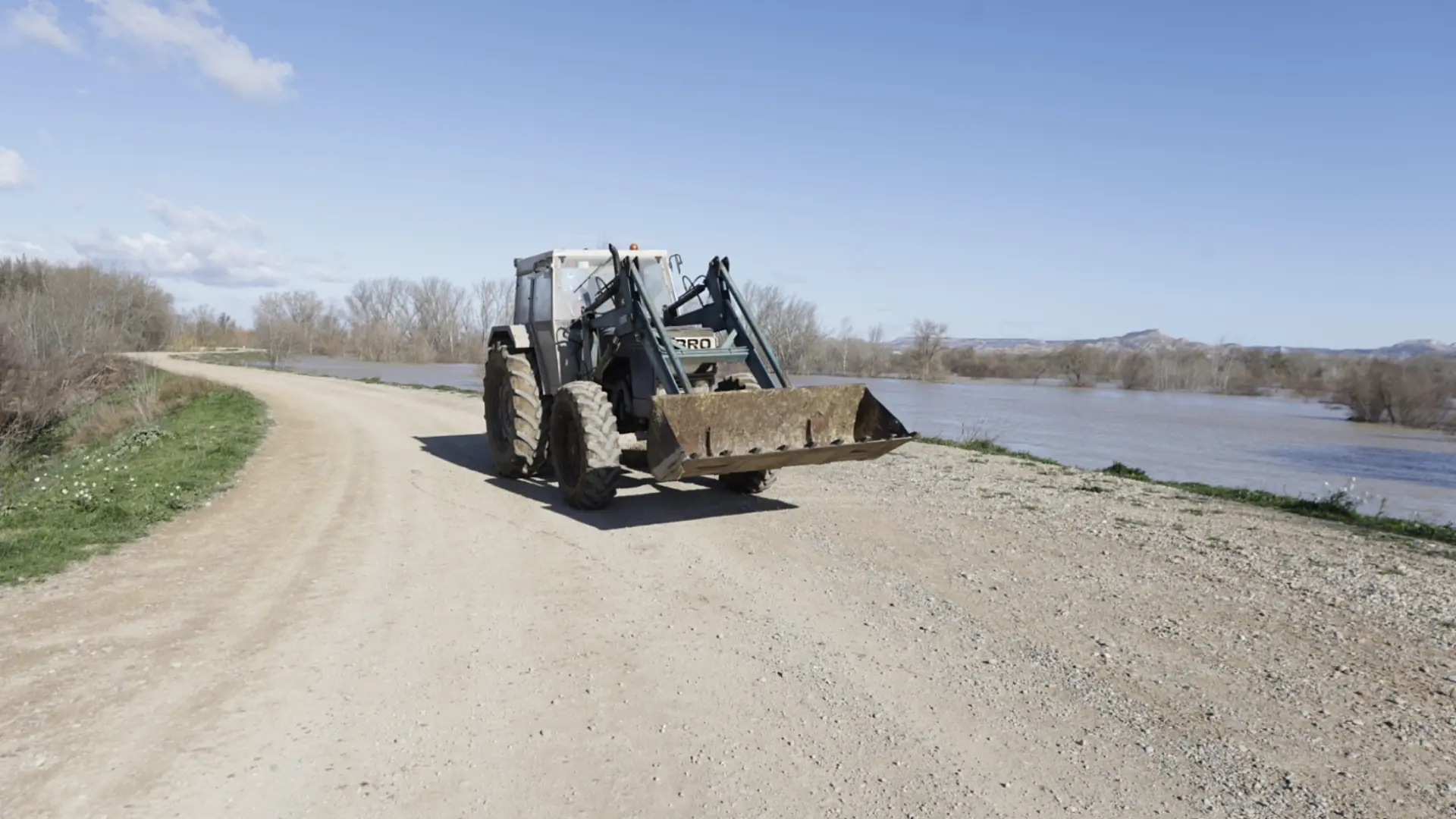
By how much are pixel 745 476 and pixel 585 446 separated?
1767mm

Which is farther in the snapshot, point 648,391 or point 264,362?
point 264,362

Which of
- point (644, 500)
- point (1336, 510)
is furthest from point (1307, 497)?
point (644, 500)

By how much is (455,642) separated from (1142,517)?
5992mm

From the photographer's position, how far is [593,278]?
9922mm

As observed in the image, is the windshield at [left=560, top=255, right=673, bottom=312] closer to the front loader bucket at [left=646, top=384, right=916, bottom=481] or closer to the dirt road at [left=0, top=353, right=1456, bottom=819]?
the front loader bucket at [left=646, top=384, right=916, bottom=481]

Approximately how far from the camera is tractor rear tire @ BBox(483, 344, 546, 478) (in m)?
9.30

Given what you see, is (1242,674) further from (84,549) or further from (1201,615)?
(84,549)

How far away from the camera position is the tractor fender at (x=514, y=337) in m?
10.2

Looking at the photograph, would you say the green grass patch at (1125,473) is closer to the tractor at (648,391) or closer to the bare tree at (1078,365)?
the tractor at (648,391)

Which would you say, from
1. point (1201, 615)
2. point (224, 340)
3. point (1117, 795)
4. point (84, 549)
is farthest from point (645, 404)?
point (224, 340)

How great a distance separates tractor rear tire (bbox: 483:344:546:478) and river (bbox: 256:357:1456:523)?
8.88 metres

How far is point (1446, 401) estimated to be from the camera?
2766 centimetres

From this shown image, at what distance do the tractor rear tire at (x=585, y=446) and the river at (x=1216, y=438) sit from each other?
8368 mm

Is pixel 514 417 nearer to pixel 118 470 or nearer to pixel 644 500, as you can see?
pixel 644 500
